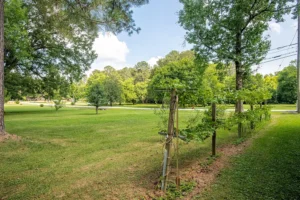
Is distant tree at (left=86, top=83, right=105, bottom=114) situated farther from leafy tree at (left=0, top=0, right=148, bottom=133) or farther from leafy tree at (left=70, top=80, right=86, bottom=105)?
leafy tree at (left=70, top=80, right=86, bottom=105)

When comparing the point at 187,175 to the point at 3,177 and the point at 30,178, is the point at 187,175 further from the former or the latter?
the point at 3,177

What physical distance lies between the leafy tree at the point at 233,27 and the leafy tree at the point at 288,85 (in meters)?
25.5

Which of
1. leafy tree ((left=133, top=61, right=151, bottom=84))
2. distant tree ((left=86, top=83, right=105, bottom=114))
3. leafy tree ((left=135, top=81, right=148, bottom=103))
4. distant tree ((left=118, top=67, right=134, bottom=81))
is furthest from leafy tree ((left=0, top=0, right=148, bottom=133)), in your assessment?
distant tree ((left=118, top=67, right=134, bottom=81))

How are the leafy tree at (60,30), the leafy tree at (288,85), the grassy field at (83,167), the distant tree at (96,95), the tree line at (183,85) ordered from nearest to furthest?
1. the grassy field at (83,167)
2. the tree line at (183,85)
3. the leafy tree at (60,30)
4. the distant tree at (96,95)
5. the leafy tree at (288,85)

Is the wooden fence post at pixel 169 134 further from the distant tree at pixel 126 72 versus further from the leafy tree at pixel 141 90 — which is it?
the distant tree at pixel 126 72

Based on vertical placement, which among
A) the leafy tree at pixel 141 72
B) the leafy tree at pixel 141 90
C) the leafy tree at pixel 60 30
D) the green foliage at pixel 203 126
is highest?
the leafy tree at pixel 141 72

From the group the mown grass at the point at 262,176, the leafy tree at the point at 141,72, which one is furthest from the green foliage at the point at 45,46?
the leafy tree at the point at 141,72

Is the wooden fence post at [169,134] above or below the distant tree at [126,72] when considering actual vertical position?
below

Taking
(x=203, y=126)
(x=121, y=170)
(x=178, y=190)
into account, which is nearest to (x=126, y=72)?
(x=203, y=126)

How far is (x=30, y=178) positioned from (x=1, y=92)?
3.68 m

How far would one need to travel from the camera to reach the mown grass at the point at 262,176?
2922mm

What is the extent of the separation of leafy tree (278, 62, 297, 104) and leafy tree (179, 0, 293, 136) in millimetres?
25463

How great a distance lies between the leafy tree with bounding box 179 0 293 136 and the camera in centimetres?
1009

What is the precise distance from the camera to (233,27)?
10336mm
